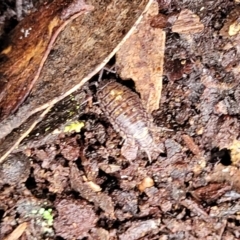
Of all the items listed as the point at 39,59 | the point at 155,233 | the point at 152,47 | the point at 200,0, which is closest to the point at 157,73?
the point at 152,47

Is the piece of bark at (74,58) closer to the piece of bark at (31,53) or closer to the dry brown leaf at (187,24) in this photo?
the piece of bark at (31,53)

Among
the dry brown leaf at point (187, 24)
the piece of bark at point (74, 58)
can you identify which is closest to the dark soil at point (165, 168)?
the dry brown leaf at point (187, 24)

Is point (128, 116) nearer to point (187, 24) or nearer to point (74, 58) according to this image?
point (74, 58)

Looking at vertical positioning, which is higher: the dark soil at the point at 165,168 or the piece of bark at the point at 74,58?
the piece of bark at the point at 74,58

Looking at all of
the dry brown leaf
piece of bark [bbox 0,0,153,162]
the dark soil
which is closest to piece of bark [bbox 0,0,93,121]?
piece of bark [bbox 0,0,153,162]

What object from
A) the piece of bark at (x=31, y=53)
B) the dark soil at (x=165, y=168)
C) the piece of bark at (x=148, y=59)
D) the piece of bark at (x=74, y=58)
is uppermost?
the piece of bark at (x=31, y=53)

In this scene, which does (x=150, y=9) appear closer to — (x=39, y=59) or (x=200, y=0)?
(x=200, y=0)

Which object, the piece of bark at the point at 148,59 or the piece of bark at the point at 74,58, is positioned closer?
the piece of bark at the point at 74,58

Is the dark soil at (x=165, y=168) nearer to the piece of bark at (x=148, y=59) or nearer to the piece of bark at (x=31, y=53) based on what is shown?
the piece of bark at (x=148, y=59)
